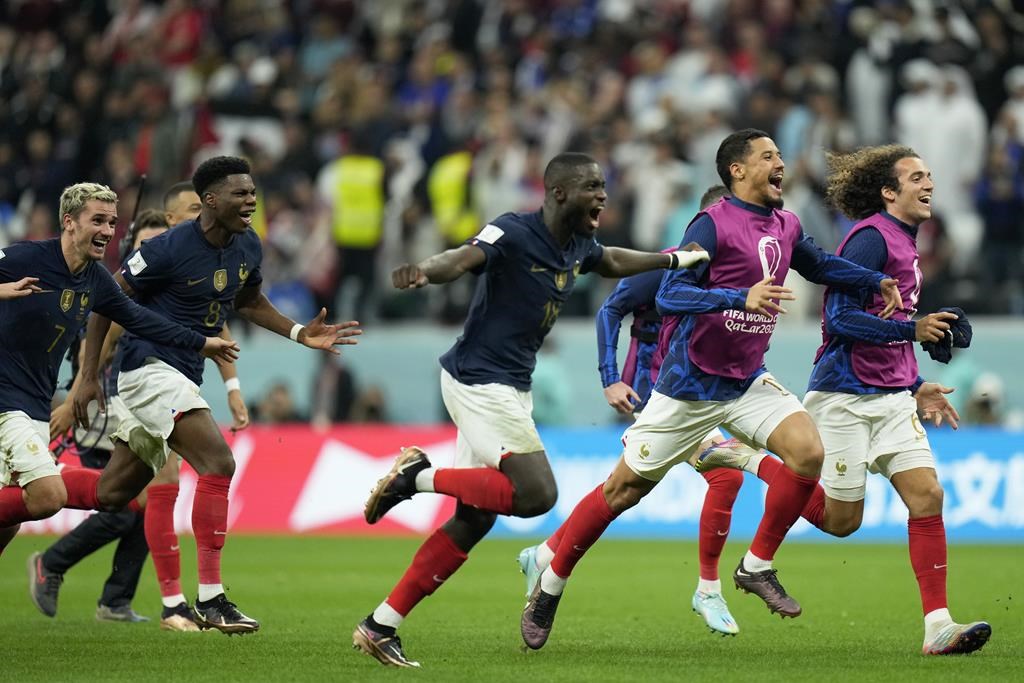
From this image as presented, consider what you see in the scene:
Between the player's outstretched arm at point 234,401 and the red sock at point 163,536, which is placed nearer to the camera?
the red sock at point 163,536

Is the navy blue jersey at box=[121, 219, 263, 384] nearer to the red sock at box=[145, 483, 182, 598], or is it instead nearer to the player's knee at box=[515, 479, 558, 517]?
the red sock at box=[145, 483, 182, 598]

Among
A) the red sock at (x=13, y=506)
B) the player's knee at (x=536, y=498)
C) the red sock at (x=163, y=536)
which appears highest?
the player's knee at (x=536, y=498)

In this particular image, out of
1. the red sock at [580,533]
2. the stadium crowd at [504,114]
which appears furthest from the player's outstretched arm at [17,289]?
the stadium crowd at [504,114]

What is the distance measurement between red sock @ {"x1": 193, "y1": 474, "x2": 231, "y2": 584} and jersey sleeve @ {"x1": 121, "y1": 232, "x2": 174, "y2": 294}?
118 cm

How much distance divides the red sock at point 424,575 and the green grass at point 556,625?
335 mm

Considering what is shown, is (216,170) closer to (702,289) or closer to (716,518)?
(702,289)

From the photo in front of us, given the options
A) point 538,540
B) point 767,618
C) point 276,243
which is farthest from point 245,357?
point 767,618

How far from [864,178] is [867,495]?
791cm

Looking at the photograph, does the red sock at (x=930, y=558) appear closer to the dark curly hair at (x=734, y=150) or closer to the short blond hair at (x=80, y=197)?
the dark curly hair at (x=734, y=150)

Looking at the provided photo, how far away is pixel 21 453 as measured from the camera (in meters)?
8.59

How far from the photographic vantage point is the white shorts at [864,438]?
8.72 m

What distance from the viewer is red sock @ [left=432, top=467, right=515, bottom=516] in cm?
812

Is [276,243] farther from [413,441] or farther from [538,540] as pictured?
[538,540]

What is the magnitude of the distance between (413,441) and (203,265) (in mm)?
7898
